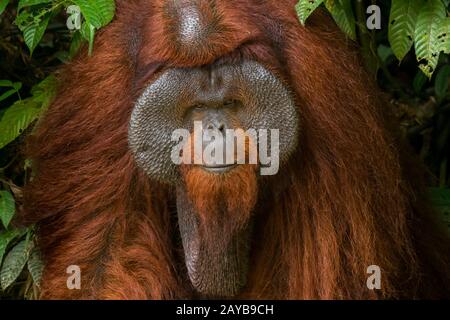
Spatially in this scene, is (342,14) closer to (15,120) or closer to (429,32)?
(429,32)

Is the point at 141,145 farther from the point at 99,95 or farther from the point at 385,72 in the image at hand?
the point at 385,72

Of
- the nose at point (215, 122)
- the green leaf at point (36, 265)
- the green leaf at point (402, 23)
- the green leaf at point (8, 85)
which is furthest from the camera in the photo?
the green leaf at point (8, 85)

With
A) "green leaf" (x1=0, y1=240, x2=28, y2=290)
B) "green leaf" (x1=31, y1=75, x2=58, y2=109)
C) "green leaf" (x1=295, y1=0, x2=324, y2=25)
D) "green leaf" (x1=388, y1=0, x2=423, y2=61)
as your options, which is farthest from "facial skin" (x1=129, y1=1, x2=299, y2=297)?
"green leaf" (x1=0, y1=240, x2=28, y2=290)

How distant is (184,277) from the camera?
337 centimetres

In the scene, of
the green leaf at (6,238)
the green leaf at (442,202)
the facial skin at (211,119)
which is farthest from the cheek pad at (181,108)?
the green leaf at (442,202)

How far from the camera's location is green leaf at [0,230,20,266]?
11.2 feet

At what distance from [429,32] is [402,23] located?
11cm

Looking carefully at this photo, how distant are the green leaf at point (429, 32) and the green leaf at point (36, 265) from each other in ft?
4.90

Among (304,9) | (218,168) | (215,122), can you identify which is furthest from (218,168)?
(304,9)

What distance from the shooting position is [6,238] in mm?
3447

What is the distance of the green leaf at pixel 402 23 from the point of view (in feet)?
10.2

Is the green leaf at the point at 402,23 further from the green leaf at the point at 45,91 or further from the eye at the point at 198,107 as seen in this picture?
the green leaf at the point at 45,91
